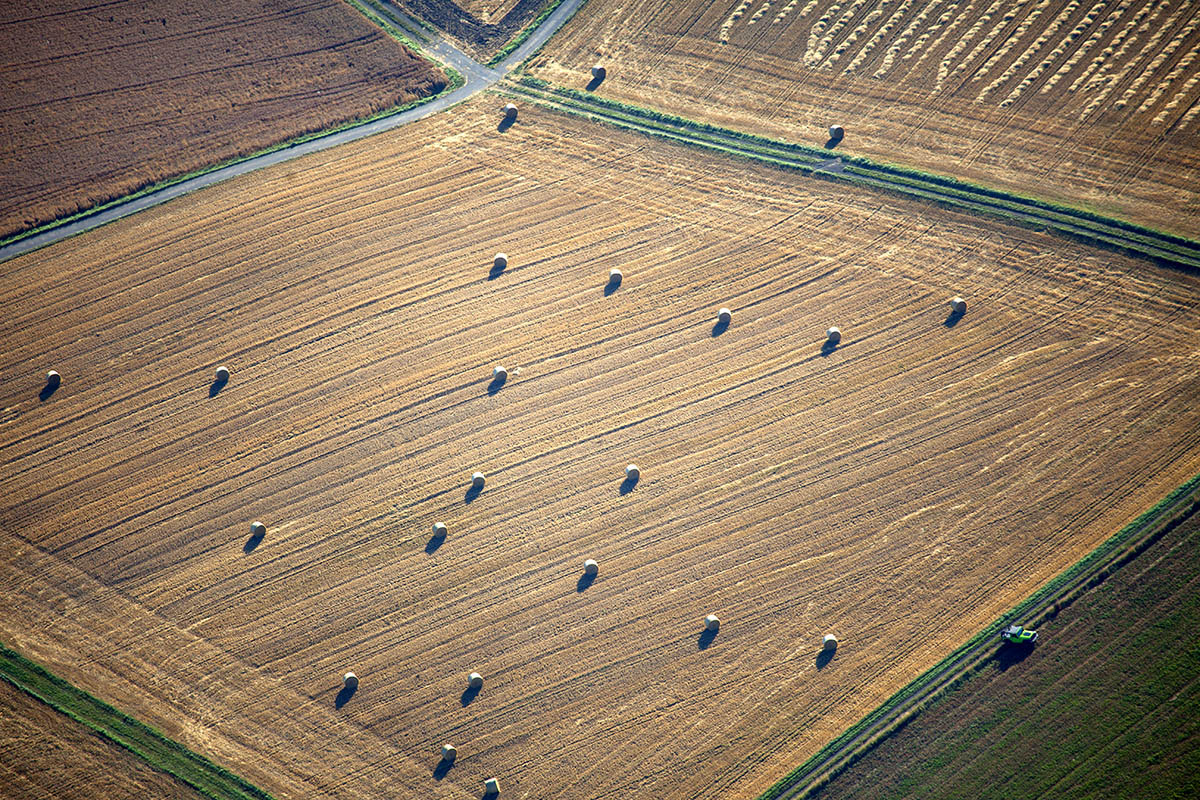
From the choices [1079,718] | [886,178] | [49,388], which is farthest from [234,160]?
[1079,718]

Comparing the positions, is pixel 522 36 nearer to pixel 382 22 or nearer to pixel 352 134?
pixel 382 22

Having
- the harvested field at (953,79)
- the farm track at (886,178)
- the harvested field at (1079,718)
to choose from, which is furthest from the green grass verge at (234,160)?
the harvested field at (1079,718)

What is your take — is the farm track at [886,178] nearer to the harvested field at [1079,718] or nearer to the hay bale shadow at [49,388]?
the harvested field at [1079,718]

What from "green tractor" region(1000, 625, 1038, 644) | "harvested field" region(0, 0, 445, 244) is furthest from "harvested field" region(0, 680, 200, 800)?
"green tractor" region(1000, 625, 1038, 644)

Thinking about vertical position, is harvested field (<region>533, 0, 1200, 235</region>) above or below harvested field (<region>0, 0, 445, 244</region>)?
below

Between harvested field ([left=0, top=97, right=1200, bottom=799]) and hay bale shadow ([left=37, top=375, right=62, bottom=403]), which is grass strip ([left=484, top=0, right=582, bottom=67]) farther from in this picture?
hay bale shadow ([left=37, top=375, right=62, bottom=403])
